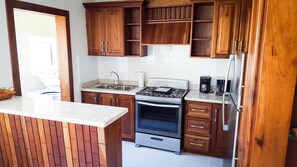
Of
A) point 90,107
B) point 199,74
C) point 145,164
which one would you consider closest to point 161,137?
point 145,164

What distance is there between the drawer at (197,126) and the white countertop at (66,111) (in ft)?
5.10

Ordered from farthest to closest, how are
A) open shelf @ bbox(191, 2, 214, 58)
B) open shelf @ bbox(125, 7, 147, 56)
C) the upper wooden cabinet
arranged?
open shelf @ bbox(125, 7, 147, 56)
the upper wooden cabinet
open shelf @ bbox(191, 2, 214, 58)

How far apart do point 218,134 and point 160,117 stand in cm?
85

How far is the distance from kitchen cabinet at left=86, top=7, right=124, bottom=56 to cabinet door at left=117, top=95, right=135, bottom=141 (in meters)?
0.75

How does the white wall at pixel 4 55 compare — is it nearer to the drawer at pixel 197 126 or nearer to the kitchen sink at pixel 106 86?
the kitchen sink at pixel 106 86

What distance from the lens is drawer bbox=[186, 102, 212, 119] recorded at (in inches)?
115

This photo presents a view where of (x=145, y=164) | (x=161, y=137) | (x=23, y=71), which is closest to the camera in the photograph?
(x=145, y=164)

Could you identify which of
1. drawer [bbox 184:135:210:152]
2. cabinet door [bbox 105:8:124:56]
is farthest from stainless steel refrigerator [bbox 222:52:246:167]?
cabinet door [bbox 105:8:124:56]

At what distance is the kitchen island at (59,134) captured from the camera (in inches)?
60.8

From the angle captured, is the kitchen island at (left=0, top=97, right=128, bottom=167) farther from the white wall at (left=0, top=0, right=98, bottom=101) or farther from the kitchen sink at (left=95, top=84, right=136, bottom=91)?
the kitchen sink at (left=95, top=84, right=136, bottom=91)

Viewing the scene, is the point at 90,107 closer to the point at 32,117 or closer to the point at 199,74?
the point at 32,117

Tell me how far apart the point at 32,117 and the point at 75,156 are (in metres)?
0.47

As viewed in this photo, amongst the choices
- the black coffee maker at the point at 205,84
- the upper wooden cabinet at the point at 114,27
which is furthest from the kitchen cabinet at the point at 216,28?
the upper wooden cabinet at the point at 114,27

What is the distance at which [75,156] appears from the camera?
5.41 feet
